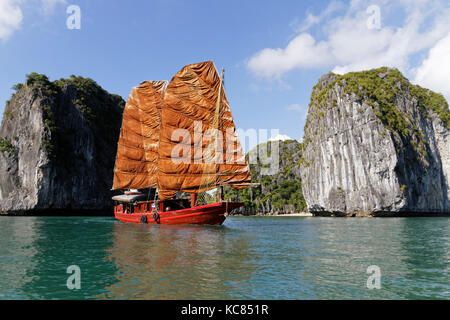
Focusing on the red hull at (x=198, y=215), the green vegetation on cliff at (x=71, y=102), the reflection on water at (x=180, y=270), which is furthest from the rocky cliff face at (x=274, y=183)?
the reflection on water at (x=180, y=270)

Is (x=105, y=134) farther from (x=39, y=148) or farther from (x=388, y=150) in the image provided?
(x=388, y=150)

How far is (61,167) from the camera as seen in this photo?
7931cm

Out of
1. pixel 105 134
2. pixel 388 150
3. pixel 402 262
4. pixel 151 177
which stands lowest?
pixel 402 262

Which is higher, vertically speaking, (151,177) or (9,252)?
(151,177)

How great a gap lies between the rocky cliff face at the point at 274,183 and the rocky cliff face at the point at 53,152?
Answer: 47.7 meters

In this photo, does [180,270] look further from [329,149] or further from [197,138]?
[329,149]

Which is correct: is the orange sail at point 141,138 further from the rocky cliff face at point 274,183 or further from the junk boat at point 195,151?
the rocky cliff face at point 274,183

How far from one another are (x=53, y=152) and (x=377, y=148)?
7266 cm

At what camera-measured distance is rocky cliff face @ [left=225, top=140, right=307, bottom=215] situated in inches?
4434

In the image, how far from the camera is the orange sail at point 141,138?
1651 inches

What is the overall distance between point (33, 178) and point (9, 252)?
215ft

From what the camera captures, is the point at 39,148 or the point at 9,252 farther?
the point at 39,148
